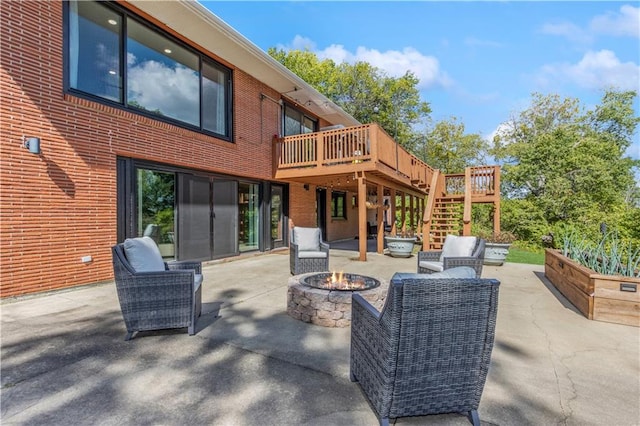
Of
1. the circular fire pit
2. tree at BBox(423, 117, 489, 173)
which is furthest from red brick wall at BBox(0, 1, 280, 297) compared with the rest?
tree at BBox(423, 117, 489, 173)

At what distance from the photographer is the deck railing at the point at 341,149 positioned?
8.33m

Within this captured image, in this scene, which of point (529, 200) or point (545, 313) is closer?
point (545, 313)

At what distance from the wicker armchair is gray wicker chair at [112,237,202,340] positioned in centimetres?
379

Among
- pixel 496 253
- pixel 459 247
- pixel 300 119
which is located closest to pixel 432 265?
pixel 459 247

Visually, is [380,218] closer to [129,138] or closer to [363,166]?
[363,166]

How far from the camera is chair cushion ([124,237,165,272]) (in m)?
3.28

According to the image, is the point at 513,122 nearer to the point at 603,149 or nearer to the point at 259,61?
the point at 603,149

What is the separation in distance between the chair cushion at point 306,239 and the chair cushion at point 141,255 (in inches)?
132

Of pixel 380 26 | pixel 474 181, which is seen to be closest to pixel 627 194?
pixel 474 181

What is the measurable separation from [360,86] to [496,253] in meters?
16.9

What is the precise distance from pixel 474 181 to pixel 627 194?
14.5m

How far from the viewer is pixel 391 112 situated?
72.3ft

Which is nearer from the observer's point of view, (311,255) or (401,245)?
(311,255)

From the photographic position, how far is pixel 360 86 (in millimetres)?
21422
